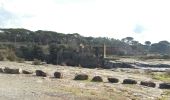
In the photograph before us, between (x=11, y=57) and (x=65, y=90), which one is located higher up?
(x=11, y=57)

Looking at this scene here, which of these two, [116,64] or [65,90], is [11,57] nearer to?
[116,64]

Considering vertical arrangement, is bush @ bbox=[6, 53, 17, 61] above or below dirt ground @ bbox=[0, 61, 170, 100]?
above

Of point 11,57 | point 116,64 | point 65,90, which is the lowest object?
point 65,90

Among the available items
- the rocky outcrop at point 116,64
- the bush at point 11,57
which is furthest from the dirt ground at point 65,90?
the rocky outcrop at point 116,64

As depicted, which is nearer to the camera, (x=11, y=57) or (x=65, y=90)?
(x=65, y=90)

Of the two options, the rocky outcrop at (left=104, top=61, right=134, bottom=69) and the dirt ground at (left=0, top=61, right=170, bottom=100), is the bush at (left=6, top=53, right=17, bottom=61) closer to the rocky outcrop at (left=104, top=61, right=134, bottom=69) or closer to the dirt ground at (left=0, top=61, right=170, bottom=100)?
the rocky outcrop at (left=104, top=61, right=134, bottom=69)

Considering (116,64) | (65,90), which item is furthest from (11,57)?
(65,90)

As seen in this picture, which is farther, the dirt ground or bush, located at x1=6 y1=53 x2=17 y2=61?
bush, located at x1=6 y1=53 x2=17 y2=61

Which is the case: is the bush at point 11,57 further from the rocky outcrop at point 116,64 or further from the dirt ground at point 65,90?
the dirt ground at point 65,90

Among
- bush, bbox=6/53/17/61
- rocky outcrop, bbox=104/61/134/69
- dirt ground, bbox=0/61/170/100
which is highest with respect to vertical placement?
bush, bbox=6/53/17/61

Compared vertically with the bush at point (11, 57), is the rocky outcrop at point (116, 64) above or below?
below

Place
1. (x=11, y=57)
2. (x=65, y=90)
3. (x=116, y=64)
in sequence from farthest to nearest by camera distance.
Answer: (x=116, y=64) → (x=11, y=57) → (x=65, y=90)

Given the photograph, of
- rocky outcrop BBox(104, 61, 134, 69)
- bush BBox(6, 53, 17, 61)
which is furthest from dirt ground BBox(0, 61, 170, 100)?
rocky outcrop BBox(104, 61, 134, 69)

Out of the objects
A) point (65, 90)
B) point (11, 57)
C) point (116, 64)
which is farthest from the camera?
point (116, 64)
